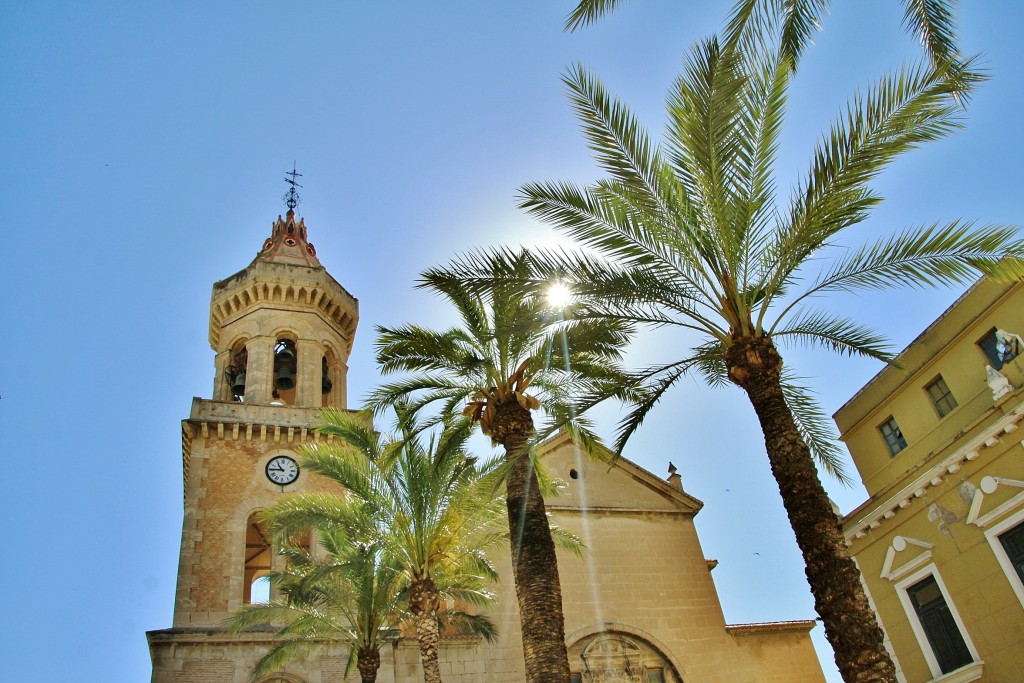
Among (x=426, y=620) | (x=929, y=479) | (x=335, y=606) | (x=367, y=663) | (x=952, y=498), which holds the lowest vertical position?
(x=367, y=663)

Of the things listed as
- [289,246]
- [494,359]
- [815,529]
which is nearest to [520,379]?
[494,359]

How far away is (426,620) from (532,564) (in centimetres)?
430

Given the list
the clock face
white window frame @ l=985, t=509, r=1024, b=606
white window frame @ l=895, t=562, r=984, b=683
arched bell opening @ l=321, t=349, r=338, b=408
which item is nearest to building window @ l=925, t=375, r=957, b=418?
white window frame @ l=985, t=509, r=1024, b=606

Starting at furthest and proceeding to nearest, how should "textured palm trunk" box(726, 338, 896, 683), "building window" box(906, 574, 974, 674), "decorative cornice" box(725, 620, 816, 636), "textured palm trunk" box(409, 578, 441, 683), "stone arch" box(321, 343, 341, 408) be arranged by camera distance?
1. "stone arch" box(321, 343, 341, 408)
2. "decorative cornice" box(725, 620, 816, 636)
3. "textured palm trunk" box(409, 578, 441, 683)
4. "building window" box(906, 574, 974, 674)
5. "textured palm trunk" box(726, 338, 896, 683)

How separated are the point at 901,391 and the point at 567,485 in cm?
1026

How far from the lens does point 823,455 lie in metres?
14.6

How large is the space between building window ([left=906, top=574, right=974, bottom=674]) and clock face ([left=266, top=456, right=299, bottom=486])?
17444 mm

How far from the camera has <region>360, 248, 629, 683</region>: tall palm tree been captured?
13.4 metres

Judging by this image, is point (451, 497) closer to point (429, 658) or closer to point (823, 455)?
point (429, 658)

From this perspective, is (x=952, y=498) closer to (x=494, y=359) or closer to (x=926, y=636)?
(x=926, y=636)

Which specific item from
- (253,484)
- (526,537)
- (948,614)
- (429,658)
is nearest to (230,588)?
(253,484)

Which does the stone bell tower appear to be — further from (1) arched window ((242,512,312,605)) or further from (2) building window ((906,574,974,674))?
(2) building window ((906,574,974,674))

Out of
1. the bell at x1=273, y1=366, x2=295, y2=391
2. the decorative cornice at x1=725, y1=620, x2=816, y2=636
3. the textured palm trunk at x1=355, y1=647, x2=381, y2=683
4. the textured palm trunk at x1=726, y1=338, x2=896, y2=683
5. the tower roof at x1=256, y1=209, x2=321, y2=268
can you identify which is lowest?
the textured palm trunk at x1=726, y1=338, x2=896, y2=683

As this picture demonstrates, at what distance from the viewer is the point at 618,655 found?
22844 millimetres
